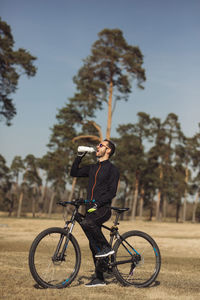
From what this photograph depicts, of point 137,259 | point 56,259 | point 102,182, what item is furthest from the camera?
point 137,259

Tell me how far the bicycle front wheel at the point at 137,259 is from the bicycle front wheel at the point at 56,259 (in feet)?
2.37

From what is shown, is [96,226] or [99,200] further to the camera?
[99,200]

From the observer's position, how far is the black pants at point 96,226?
17.0ft


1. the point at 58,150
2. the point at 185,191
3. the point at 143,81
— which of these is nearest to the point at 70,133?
the point at 58,150

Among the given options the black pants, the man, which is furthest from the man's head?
the black pants

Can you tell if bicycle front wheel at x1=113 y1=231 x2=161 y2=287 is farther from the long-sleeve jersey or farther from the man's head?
the man's head

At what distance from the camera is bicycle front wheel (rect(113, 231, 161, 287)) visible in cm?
549

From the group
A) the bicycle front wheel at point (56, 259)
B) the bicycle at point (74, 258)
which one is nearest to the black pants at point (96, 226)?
the bicycle at point (74, 258)

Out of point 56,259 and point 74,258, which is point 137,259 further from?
point 56,259

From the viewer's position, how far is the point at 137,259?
5.62 metres

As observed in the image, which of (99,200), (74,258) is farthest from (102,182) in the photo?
(74,258)

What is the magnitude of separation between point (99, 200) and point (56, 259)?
3.42 feet

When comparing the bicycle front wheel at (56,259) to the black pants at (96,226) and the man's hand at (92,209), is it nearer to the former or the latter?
the black pants at (96,226)

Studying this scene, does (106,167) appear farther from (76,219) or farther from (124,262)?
(124,262)
